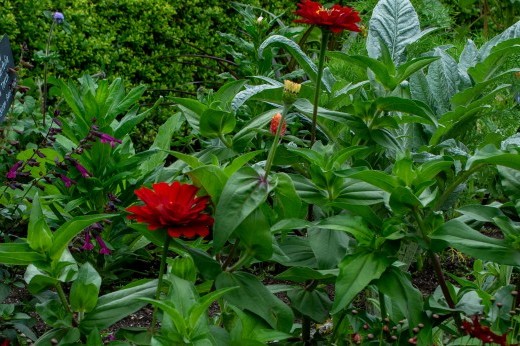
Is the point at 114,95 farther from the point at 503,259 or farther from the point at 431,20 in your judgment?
the point at 431,20

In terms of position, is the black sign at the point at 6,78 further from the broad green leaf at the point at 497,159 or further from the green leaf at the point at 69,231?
the broad green leaf at the point at 497,159

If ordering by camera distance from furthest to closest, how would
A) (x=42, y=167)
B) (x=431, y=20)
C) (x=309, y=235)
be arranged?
(x=431, y=20) → (x=42, y=167) → (x=309, y=235)

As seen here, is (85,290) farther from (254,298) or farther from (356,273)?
(356,273)

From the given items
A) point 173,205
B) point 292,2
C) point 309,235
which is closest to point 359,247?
point 309,235

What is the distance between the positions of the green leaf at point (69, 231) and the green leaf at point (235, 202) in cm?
26

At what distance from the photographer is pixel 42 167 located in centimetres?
373

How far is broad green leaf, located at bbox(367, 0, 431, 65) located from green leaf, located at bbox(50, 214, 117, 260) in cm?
130

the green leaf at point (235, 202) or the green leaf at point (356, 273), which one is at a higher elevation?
the green leaf at point (235, 202)

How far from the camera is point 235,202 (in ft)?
7.09

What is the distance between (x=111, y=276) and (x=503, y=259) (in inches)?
62.0

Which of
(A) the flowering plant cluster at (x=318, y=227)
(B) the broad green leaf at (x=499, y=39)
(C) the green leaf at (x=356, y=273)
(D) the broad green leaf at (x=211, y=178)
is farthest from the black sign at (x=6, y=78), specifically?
(B) the broad green leaf at (x=499, y=39)

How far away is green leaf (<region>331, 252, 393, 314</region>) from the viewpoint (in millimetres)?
2205

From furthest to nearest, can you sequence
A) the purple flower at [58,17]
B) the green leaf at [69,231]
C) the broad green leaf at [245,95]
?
the purple flower at [58,17] → the broad green leaf at [245,95] → the green leaf at [69,231]

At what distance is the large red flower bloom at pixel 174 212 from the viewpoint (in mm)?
2052
